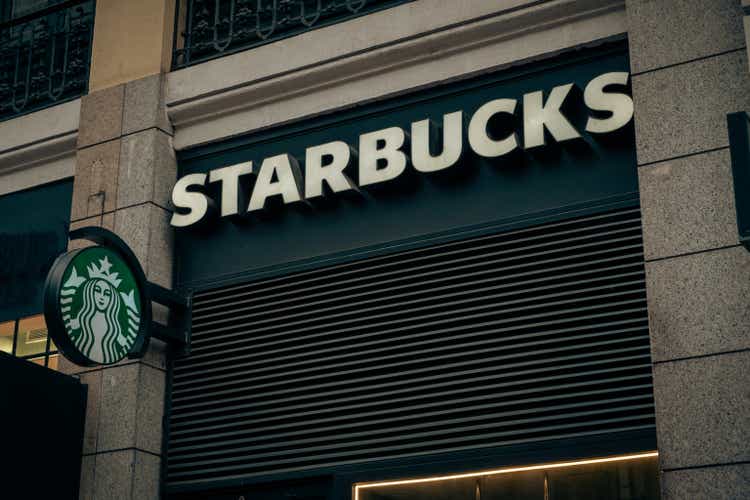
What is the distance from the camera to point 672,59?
37.2 ft

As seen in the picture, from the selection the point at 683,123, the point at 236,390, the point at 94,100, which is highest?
the point at 94,100

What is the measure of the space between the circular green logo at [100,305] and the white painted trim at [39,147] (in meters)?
3.10

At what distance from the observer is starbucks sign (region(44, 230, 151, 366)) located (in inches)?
462

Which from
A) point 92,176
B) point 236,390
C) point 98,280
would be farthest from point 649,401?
point 92,176

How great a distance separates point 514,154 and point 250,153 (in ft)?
11.3

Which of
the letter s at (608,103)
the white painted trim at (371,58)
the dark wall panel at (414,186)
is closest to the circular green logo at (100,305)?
the dark wall panel at (414,186)

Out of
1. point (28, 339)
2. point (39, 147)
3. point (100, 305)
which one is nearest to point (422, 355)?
point (100, 305)

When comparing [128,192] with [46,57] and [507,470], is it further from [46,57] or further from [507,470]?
[507,470]

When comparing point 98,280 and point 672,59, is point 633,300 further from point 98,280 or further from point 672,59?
point 98,280

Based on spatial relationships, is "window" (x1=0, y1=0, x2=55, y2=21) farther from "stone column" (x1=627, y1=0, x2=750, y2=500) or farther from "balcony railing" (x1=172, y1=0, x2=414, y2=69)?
"stone column" (x1=627, y1=0, x2=750, y2=500)

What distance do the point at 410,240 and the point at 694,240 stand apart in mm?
3223

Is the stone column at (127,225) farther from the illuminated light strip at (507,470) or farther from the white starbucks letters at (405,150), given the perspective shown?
the illuminated light strip at (507,470)

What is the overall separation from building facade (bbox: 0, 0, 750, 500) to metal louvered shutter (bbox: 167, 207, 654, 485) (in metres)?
0.03

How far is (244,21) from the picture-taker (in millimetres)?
14922
